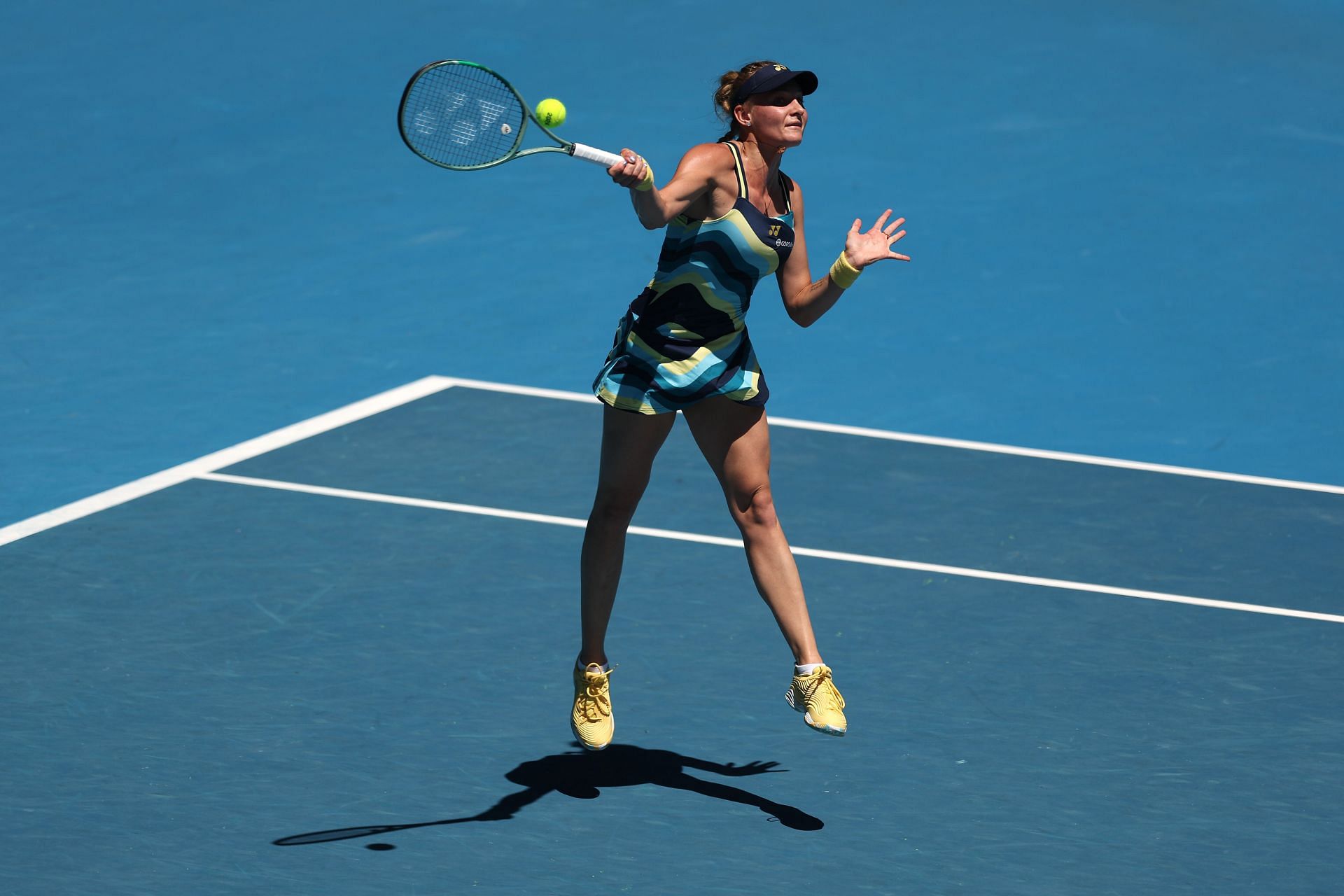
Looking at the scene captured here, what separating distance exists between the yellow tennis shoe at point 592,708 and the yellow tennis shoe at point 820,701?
0.58 meters

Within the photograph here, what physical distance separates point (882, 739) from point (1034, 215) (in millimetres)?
6787

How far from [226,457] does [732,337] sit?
12.6 ft

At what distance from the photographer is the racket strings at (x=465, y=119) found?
589cm

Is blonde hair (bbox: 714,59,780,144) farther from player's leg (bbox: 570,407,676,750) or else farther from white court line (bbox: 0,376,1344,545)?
white court line (bbox: 0,376,1344,545)

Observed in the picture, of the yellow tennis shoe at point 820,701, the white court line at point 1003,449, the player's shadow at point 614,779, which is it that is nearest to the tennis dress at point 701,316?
the yellow tennis shoe at point 820,701

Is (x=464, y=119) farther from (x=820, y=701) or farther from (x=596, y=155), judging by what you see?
(x=820, y=701)

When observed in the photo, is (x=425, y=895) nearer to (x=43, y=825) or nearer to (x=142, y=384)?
(x=43, y=825)

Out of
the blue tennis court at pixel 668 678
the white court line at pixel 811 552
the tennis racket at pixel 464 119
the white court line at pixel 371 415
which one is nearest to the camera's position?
the blue tennis court at pixel 668 678

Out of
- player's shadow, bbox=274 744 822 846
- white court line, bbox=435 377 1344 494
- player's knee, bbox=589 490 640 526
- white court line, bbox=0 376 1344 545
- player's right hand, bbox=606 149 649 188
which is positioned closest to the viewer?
player's right hand, bbox=606 149 649 188

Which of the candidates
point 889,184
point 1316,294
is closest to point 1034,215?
point 889,184

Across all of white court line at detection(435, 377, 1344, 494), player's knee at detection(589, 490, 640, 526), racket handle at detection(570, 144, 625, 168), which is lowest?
player's knee at detection(589, 490, 640, 526)

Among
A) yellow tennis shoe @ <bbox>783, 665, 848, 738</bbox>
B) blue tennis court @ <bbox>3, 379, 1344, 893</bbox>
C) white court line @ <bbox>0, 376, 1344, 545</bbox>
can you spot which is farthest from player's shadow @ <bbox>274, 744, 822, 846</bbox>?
white court line @ <bbox>0, 376, 1344, 545</bbox>

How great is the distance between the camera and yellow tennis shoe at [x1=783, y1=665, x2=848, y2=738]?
5812 mm

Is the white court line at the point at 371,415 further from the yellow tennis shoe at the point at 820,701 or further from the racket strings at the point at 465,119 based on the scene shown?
the yellow tennis shoe at the point at 820,701
